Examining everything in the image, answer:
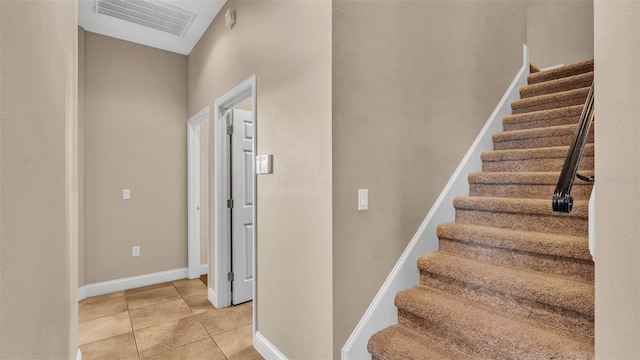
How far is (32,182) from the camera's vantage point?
2.74 feet

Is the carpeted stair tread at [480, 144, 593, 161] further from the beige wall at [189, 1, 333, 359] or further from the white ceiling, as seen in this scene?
the white ceiling

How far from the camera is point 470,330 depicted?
156 centimetres

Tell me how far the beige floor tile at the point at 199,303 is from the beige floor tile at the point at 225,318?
9 cm

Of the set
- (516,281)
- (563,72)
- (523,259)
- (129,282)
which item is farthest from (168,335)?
(563,72)

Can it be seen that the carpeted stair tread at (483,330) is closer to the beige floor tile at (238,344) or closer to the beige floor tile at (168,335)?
the beige floor tile at (238,344)

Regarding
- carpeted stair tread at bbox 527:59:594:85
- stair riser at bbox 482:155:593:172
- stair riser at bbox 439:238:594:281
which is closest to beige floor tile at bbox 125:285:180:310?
stair riser at bbox 439:238:594:281

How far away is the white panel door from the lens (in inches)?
122

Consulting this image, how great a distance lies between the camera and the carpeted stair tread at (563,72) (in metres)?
2.91

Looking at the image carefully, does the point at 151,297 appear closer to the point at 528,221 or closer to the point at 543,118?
the point at 528,221

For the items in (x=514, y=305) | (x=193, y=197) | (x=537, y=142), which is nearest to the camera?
(x=514, y=305)

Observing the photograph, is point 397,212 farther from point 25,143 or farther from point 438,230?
point 25,143

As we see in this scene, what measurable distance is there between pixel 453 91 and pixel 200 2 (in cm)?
238

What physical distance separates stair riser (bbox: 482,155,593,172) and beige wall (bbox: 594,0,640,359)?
5.15 ft

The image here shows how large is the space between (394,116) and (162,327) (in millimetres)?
2546
